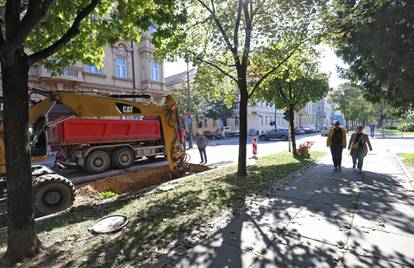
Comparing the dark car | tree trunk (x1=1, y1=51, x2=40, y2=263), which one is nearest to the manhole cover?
tree trunk (x1=1, y1=51, x2=40, y2=263)

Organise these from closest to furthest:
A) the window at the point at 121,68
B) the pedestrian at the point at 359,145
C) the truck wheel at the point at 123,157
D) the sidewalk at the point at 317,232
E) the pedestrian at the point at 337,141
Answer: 1. the sidewalk at the point at 317,232
2. the pedestrian at the point at 359,145
3. the pedestrian at the point at 337,141
4. the truck wheel at the point at 123,157
5. the window at the point at 121,68

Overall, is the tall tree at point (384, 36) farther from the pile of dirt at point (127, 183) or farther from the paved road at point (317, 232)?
the pile of dirt at point (127, 183)

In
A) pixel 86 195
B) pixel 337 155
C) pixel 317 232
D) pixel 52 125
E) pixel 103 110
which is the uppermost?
pixel 103 110

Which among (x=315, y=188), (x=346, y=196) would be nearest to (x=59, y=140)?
(x=315, y=188)

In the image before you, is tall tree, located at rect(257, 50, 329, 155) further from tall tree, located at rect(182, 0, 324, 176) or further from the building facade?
the building facade

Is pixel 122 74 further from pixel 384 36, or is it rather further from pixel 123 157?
pixel 384 36

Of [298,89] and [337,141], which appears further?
[298,89]

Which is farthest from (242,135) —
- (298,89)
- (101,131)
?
(298,89)

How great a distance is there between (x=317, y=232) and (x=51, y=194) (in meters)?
5.84

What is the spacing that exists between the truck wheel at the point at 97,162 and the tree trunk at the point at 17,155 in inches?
301

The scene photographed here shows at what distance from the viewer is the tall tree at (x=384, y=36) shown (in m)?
5.94

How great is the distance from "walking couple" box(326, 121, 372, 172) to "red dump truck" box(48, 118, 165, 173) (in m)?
8.51

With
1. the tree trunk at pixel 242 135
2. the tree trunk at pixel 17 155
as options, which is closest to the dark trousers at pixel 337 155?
the tree trunk at pixel 242 135

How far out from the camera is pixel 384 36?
20.7 feet
